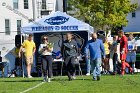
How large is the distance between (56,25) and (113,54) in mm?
2986

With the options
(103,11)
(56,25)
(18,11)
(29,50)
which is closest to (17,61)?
(29,50)

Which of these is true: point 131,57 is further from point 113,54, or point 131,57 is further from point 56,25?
point 56,25

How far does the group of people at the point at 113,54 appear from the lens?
19688 mm

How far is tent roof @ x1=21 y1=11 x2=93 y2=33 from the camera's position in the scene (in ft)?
81.1

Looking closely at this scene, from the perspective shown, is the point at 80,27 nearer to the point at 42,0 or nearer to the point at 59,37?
the point at 59,37

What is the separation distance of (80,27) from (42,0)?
39254 millimetres

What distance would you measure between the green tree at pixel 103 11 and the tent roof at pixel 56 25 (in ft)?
98.0

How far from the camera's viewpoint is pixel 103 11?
56.3 metres

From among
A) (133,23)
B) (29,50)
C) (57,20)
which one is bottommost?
(29,50)

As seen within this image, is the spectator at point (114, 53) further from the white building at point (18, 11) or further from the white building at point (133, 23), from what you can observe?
the white building at point (133, 23)

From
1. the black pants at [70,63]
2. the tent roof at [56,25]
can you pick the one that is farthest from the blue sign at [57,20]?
the black pants at [70,63]

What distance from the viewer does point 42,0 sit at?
209 ft

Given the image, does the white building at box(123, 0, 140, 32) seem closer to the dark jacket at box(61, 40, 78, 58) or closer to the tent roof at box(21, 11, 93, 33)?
the tent roof at box(21, 11, 93, 33)

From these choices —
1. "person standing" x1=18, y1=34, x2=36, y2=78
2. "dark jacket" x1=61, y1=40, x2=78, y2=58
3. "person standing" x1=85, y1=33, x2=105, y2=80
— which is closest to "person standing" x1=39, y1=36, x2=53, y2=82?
"dark jacket" x1=61, y1=40, x2=78, y2=58
